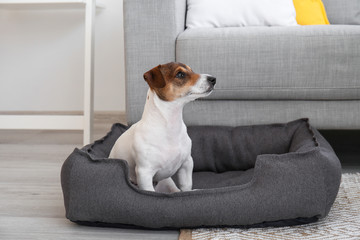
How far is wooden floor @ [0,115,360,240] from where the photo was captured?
49.3 inches

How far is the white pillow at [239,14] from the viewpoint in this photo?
222 centimetres

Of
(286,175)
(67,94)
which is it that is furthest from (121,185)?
(67,94)

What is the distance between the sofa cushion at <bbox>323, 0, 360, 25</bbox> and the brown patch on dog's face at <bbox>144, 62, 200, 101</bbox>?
1497 millimetres

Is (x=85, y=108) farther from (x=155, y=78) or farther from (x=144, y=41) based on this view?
(x=155, y=78)

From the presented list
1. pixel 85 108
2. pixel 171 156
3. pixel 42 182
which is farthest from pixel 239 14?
pixel 42 182

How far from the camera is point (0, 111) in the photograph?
10.5 feet

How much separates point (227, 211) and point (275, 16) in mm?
1303

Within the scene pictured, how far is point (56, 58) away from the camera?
10.2ft

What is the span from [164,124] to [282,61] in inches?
26.3

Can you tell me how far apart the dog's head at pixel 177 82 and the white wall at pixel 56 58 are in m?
1.71

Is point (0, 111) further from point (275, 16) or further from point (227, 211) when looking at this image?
point (227, 211)

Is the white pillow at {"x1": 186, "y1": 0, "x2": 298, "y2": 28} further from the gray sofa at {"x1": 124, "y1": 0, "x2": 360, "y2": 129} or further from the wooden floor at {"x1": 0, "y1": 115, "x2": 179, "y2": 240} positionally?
the wooden floor at {"x1": 0, "y1": 115, "x2": 179, "y2": 240}

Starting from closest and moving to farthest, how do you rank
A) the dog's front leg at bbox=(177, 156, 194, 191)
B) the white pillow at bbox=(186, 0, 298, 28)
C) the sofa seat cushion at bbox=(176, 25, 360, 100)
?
the dog's front leg at bbox=(177, 156, 194, 191) → the sofa seat cushion at bbox=(176, 25, 360, 100) → the white pillow at bbox=(186, 0, 298, 28)

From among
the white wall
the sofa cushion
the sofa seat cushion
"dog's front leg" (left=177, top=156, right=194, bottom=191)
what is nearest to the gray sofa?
the sofa seat cushion
